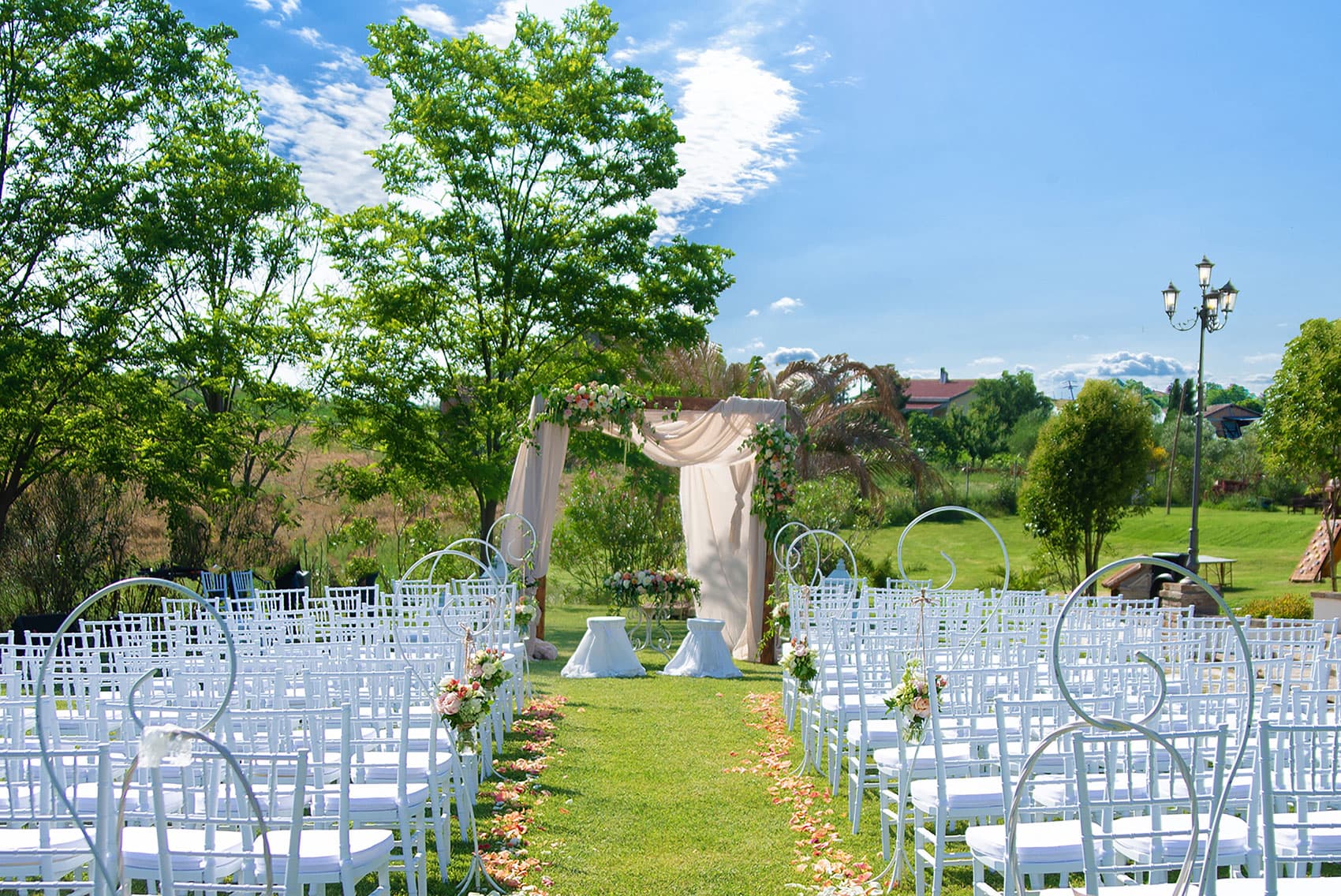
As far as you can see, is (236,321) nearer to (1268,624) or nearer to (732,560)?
(732,560)

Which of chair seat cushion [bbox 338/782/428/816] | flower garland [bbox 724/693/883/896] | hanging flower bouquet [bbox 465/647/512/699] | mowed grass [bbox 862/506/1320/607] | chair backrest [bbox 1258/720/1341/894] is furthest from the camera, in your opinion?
mowed grass [bbox 862/506/1320/607]

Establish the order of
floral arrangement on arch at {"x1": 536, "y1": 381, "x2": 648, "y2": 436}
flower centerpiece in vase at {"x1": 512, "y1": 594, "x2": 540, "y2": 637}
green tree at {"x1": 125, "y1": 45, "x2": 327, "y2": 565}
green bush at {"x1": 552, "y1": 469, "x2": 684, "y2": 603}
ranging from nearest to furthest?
1. flower centerpiece in vase at {"x1": 512, "y1": 594, "x2": 540, "y2": 637}
2. floral arrangement on arch at {"x1": 536, "y1": 381, "x2": 648, "y2": 436}
3. green tree at {"x1": 125, "y1": 45, "x2": 327, "y2": 565}
4. green bush at {"x1": 552, "y1": 469, "x2": 684, "y2": 603}

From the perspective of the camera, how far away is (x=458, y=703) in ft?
14.7

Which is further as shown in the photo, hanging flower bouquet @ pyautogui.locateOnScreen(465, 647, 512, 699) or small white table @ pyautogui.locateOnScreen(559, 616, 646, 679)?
small white table @ pyautogui.locateOnScreen(559, 616, 646, 679)

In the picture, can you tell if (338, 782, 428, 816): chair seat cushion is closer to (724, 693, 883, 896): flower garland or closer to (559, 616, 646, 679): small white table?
(724, 693, 883, 896): flower garland

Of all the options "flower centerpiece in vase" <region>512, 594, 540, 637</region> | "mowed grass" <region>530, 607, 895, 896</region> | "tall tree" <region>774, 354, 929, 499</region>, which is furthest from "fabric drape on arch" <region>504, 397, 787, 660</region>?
"tall tree" <region>774, 354, 929, 499</region>

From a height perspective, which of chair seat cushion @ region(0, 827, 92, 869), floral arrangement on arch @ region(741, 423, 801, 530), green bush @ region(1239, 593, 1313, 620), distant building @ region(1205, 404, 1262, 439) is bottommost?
green bush @ region(1239, 593, 1313, 620)

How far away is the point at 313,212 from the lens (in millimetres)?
16938

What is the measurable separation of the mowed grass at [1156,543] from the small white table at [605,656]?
856 centimetres

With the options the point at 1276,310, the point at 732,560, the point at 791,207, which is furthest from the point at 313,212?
the point at 1276,310

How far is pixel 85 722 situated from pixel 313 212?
14358 mm

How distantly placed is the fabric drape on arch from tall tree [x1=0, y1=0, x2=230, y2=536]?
4.71 metres

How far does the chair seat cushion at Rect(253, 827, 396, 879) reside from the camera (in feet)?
9.90

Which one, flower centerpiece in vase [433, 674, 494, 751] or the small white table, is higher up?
flower centerpiece in vase [433, 674, 494, 751]
